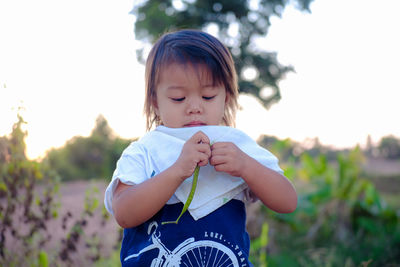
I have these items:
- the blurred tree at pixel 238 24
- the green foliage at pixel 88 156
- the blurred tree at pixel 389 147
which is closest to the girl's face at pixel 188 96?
the blurred tree at pixel 238 24

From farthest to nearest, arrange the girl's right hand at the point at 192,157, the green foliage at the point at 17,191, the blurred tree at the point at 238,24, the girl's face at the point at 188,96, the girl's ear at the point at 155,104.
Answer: the blurred tree at the point at 238,24 < the green foliage at the point at 17,191 < the girl's ear at the point at 155,104 < the girl's face at the point at 188,96 < the girl's right hand at the point at 192,157

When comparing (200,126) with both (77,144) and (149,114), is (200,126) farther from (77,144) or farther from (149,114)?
(77,144)

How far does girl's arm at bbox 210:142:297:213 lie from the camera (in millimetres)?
1293

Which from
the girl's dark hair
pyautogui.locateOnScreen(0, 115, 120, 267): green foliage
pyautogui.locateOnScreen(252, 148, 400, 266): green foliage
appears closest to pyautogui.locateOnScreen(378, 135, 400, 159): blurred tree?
pyautogui.locateOnScreen(252, 148, 400, 266): green foliage

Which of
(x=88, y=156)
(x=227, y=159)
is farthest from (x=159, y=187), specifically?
(x=88, y=156)

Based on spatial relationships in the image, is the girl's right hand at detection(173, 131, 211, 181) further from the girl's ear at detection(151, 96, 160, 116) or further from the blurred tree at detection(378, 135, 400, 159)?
the blurred tree at detection(378, 135, 400, 159)

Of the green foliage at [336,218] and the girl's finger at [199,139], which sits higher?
the girl's finger at [199,139]

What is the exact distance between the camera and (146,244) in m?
1.33

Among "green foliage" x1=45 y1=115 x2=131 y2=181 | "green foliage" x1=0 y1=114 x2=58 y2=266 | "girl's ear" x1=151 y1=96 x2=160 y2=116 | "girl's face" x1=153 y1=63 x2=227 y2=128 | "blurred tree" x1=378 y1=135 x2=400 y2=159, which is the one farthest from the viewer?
"blurred tree" x1=378 y1=135 x2=400 y2=159

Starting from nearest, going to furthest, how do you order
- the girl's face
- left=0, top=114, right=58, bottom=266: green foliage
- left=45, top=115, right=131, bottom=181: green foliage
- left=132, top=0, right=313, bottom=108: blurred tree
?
the girl's face, left=0, top=114, right=58, bottom=266: green foliage, left=132, top=0, right=313, bottom=108: blurred tree, left=45, top=115, right=131, bottom=181: green foliage

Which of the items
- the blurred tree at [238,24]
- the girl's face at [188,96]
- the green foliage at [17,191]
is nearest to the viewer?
the girl's face at [188,96]

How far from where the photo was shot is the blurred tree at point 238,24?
379cm

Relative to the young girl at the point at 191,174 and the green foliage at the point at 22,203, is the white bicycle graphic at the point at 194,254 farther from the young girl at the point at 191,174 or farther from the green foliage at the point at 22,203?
the green foliage at the point at 22,203

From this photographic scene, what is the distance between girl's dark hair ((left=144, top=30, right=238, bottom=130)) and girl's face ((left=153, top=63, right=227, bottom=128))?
27 millimetres
